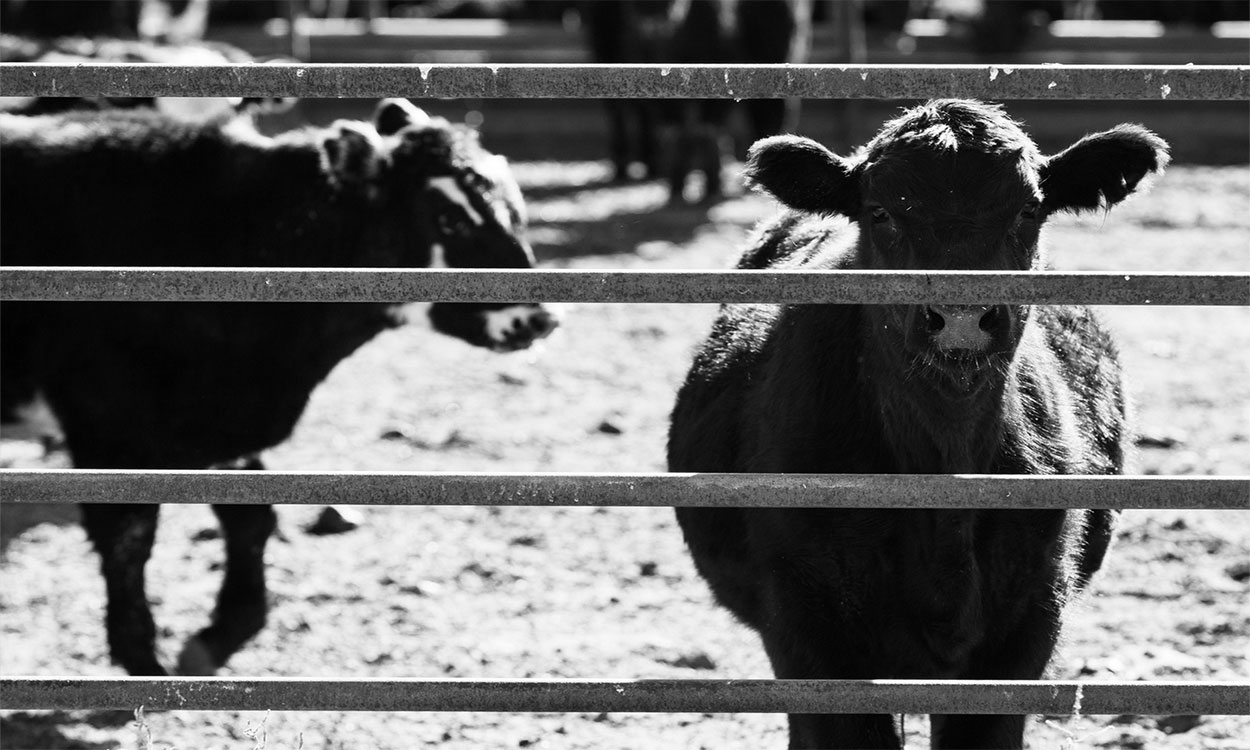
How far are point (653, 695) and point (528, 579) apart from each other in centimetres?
307

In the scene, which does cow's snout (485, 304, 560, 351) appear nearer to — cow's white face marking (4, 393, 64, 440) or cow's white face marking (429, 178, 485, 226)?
cow's white face marking (429, 178, 485, 226)

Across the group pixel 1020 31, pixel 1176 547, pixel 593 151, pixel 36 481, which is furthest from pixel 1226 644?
pixel 1020 31

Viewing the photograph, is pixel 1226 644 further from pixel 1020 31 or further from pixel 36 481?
pixel 1020 31

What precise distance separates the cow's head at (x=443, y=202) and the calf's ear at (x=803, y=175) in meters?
2.00

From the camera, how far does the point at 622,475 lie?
3238 mm

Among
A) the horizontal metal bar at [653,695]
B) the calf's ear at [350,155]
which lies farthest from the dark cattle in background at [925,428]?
the calf's ear at [350,155]

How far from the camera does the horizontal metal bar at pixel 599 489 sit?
320 cm

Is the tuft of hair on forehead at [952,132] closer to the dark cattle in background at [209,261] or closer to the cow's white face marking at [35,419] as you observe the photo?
the dark cattle in background at [209,261]

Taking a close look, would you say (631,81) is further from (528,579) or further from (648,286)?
(528,579)

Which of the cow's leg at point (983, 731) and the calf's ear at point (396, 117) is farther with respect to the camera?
the calf's ear at point (396, 117)

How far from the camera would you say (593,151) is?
18938mm

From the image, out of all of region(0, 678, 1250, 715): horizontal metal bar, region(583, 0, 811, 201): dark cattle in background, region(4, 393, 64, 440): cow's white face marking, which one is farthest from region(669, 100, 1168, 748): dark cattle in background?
A: region(583, 0, 811, 201): dark cattle in background

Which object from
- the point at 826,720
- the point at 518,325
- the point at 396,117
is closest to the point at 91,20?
the point at 396,117

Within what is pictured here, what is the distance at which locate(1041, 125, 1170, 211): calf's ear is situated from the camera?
3771mm
